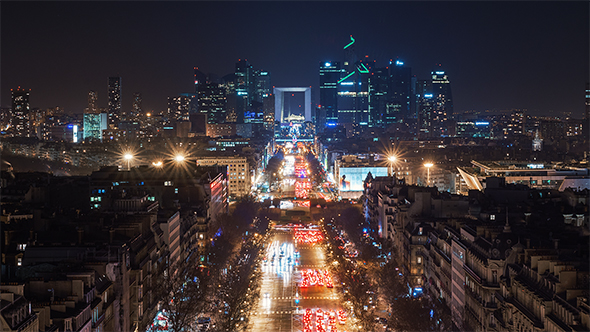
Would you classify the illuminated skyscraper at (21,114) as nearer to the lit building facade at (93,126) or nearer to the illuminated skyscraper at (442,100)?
the lit building facade at (93,126)

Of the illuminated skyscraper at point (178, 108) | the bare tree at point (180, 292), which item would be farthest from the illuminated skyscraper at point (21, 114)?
the bare tree at point (180, 292)

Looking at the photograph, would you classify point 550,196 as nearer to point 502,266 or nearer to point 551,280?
point 502,266

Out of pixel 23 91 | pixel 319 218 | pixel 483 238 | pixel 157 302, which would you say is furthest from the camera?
pixel 23 91

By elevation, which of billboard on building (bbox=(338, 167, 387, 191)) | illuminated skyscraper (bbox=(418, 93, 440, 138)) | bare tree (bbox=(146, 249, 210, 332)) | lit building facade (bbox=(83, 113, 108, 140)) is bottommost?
bare tree (bbox=(146, 249, 210, 332))

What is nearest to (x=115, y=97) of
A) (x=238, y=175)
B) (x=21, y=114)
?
(x=21, y=114)

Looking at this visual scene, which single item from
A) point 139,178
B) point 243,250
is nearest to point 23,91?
point 139,178

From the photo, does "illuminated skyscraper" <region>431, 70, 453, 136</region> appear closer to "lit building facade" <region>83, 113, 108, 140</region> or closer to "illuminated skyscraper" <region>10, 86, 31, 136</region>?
"lit building facade" <region>83, 113, 108, 140</region>

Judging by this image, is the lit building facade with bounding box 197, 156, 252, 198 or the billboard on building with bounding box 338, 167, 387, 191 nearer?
the billboard on building with bounding box 338, 167, 387, 191

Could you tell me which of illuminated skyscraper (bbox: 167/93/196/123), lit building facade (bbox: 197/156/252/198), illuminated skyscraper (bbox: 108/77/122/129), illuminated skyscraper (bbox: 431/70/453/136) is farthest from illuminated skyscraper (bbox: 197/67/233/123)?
lit building facade (bbox: 197/156/252/198)

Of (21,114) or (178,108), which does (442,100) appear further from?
(21,114)
